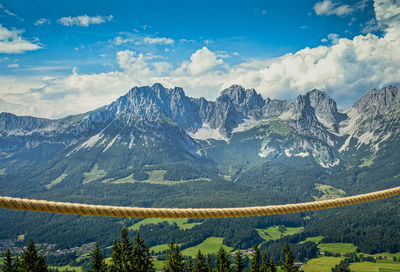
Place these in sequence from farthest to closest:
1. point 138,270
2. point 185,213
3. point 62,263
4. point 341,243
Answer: point 341,243 → point 62,263 → point 138,270 → point 185,213

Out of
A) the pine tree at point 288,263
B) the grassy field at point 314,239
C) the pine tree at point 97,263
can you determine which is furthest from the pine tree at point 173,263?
the grassy field at point 314,239

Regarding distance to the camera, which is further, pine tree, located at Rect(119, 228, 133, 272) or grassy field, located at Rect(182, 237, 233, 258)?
grassy field, located at Rect(182, 237, 233, 258)

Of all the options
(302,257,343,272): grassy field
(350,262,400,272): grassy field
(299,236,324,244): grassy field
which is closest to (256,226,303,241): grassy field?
(299,236,324,244): grassy field

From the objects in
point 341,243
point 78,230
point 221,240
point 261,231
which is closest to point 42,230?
point 78,230

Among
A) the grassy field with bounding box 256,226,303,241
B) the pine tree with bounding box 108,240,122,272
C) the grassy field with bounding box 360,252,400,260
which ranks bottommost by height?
the grassy field with bounding box 360,252,400,260

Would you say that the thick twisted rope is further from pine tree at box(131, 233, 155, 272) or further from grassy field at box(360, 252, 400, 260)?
grassy field at box(360, 252, 400, 260)

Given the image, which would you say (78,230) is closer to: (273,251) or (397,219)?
(273,251)
